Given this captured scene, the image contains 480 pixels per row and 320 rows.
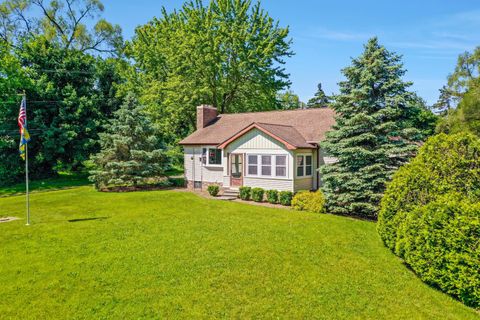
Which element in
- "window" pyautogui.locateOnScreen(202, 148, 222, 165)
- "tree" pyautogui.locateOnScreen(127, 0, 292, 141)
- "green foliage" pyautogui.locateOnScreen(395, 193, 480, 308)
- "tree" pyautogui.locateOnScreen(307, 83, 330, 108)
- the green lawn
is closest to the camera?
the green lawn

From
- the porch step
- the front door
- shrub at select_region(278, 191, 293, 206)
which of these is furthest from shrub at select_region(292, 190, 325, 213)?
the front door

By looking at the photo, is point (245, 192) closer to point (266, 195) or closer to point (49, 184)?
point (266, 195)

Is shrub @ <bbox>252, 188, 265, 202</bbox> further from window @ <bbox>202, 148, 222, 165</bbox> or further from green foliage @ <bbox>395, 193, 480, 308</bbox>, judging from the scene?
green foliage @ <bbox>395, 193, 480, 308</bbox>

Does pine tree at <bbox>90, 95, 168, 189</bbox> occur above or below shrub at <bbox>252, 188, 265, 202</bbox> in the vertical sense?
above

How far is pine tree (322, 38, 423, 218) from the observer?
14320 mm

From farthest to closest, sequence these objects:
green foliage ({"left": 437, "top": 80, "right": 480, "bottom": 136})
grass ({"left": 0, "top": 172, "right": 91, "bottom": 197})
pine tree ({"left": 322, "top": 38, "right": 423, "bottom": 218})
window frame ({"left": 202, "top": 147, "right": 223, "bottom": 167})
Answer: grass ({"left": 0, "top": 172, "right": 91, "bottom": 197}), window frame ({"left": 202, "top": 147, "right": 223, "bottom": 167}), green foliage ({"left": 437, "top": 80, "right": 480, "bottom": 136}), pine tree ({"left": 322, "top": 38, "right": 423, "bottom": 218})

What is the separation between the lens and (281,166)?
726 inches

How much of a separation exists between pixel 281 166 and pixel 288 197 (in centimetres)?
215

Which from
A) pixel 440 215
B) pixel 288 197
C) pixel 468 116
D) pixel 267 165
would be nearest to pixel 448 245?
→ pixel 440 215

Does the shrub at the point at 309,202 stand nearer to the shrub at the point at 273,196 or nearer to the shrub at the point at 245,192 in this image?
the shrub at the point at 273,196

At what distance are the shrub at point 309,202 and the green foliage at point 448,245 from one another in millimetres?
6918

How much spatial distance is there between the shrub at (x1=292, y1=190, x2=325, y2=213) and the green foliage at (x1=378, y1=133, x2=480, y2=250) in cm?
549

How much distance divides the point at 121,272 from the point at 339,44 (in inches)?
612

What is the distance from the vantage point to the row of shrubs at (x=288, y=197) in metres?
15.7
